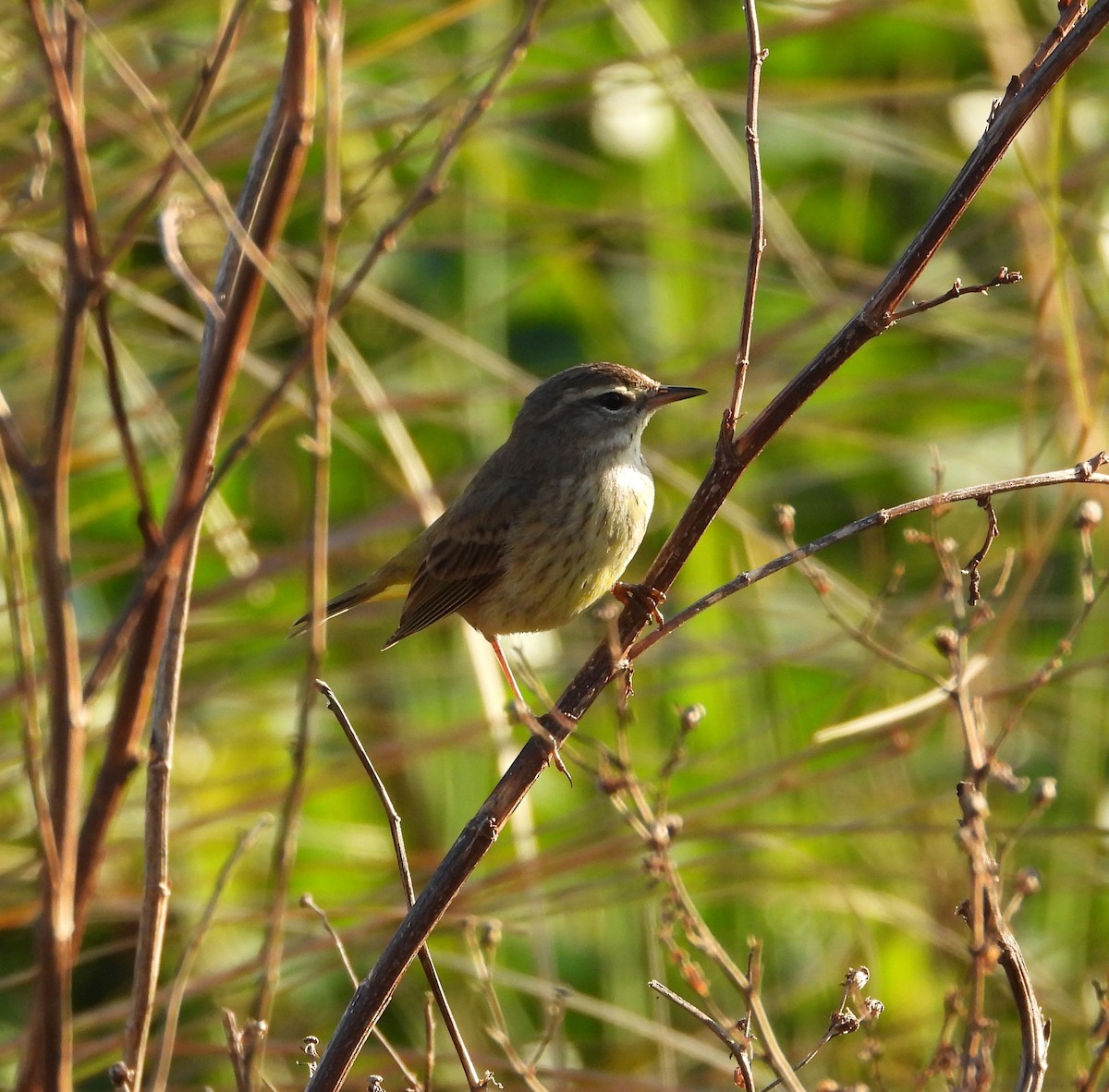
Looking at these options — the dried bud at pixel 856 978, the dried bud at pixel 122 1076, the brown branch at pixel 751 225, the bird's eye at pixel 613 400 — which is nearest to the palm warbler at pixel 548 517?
the bird's eye at pixel 613 400

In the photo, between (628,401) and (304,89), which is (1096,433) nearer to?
(628,401)

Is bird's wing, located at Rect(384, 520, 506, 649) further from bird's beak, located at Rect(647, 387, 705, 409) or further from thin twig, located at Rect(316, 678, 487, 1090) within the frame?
thin twig, located at Rect(316, 678, 487, 1090)

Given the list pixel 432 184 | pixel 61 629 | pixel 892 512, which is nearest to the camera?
pixel 61 629

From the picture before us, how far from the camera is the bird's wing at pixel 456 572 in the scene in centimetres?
374

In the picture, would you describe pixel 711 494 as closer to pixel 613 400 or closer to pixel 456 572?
pixel 613 400

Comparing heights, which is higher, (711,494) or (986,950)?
(711,494)

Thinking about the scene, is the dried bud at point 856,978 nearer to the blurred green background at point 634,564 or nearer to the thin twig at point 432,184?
the blurred green background at point 634,564

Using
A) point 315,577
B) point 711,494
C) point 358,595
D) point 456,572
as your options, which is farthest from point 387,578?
point 315,577

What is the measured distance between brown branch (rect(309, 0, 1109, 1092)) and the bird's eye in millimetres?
1697

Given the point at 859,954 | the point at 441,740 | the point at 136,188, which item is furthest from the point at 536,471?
the point at 859,954

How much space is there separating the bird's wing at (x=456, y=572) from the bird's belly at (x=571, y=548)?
0.32 ft

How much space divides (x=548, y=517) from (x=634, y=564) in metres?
1.43

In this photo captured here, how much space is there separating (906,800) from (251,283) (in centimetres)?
382

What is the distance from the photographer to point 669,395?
3.56 meters
